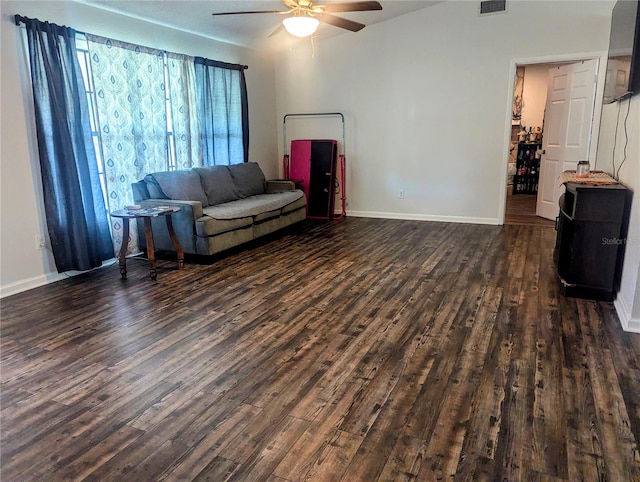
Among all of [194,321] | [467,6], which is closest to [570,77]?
[467,6]

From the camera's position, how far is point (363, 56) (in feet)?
20.5

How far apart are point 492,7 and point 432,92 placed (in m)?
1.17

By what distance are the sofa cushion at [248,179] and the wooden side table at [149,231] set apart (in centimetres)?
145

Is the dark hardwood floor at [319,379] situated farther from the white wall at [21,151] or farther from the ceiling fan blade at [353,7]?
the ceiling fan blade at [353,7]

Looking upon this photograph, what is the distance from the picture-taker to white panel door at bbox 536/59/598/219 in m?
5.34

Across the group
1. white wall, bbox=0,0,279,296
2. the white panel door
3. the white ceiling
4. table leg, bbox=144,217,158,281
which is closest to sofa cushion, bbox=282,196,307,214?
table leg, bbox=144,217,158,281

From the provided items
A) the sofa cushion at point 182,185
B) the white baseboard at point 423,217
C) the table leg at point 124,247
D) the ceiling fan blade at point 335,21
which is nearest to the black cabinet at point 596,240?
the ceiling fan blade at point 335,21

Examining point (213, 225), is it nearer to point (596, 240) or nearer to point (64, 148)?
point (64, 148)

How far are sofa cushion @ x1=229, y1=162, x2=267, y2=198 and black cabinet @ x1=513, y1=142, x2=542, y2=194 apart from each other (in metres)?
5.43

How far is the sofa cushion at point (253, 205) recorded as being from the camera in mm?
4606

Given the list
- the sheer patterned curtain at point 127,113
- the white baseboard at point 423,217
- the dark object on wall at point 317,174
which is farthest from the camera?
the dark object on wall at point 317,174

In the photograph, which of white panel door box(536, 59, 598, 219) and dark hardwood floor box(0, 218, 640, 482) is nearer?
dark hardwood floor box(0, 218, 640, 482)

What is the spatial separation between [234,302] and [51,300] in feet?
4.79

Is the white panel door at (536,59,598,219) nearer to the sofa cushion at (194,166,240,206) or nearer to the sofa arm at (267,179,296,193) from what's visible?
the sofa arm at (267,179,296,193)
